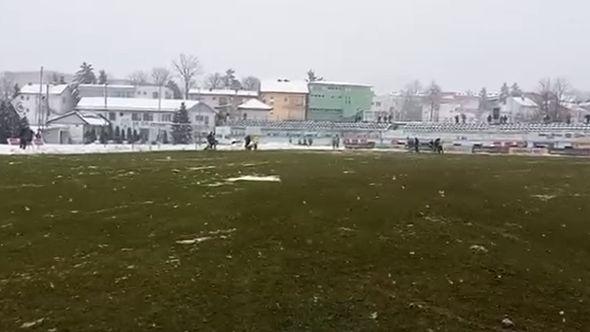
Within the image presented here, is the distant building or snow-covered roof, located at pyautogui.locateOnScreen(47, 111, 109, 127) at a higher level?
the distant building

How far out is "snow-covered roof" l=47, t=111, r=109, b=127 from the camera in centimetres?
8544

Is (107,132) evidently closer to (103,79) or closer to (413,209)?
(103,79)

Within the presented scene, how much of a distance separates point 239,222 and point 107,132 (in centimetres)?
7704

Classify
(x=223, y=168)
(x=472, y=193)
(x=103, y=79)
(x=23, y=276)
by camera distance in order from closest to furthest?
(x=23, y=276)
(x=472, y=193)
(x=223, y=168)
(x=103, y=79)

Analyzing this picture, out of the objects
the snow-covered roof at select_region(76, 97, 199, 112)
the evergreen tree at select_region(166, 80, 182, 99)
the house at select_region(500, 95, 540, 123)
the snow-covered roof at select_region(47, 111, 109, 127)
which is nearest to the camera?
the snow-covered roof at select_region(47, 111, 109, 127)

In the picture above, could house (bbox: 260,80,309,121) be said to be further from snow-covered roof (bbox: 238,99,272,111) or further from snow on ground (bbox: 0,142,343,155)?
snow on ground (bbox: 0,142,343,155)

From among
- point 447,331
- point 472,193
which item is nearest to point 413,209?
point 472,193

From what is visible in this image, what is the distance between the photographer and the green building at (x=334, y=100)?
121750mm

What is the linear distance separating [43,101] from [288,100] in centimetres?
4222

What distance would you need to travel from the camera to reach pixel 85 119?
290ft

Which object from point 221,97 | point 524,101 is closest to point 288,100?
point 221,97

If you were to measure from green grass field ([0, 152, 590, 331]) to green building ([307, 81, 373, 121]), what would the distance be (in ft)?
339

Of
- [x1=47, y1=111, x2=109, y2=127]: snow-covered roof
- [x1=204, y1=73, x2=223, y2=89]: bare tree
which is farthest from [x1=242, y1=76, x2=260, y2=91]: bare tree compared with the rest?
[x1=47, y1=111, x2=109, y2=127]: snow-covered roof

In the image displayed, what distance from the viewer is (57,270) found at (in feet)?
35.2
